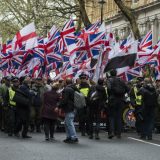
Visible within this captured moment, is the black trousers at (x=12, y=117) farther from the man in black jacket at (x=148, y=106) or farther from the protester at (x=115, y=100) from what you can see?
the man in black jacket at (x=148, y=106)

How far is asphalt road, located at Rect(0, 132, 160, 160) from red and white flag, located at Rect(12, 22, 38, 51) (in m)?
8.37

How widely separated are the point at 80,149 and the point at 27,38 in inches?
476

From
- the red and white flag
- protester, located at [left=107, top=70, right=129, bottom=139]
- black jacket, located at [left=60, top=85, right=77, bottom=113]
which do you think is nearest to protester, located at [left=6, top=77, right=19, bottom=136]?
black jacket, located at [left=60, top=85, right=77, bottom=113]

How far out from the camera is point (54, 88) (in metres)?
18.2

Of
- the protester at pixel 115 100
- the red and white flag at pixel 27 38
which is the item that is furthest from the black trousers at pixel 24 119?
the red and white flag at pixel 27 38


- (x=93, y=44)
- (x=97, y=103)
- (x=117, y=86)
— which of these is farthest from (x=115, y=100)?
(x=93, y=44)

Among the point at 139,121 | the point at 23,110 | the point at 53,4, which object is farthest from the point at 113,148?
the point at 53,4

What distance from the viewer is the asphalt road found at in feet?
45.2

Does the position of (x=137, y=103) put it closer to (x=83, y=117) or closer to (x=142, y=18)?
(x=83, y=117)

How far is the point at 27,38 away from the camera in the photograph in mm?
26953

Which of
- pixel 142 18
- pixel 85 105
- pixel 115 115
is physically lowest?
pixel 115 115

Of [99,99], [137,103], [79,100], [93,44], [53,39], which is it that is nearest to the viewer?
[79,100]

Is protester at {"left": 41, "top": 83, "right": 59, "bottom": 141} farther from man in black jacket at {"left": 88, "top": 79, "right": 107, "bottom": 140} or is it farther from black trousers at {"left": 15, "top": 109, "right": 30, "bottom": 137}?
man in black jacket at {"left": 88, "top": 79, "right": 107, "bottom": 140}

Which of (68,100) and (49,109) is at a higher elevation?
(68,100)
